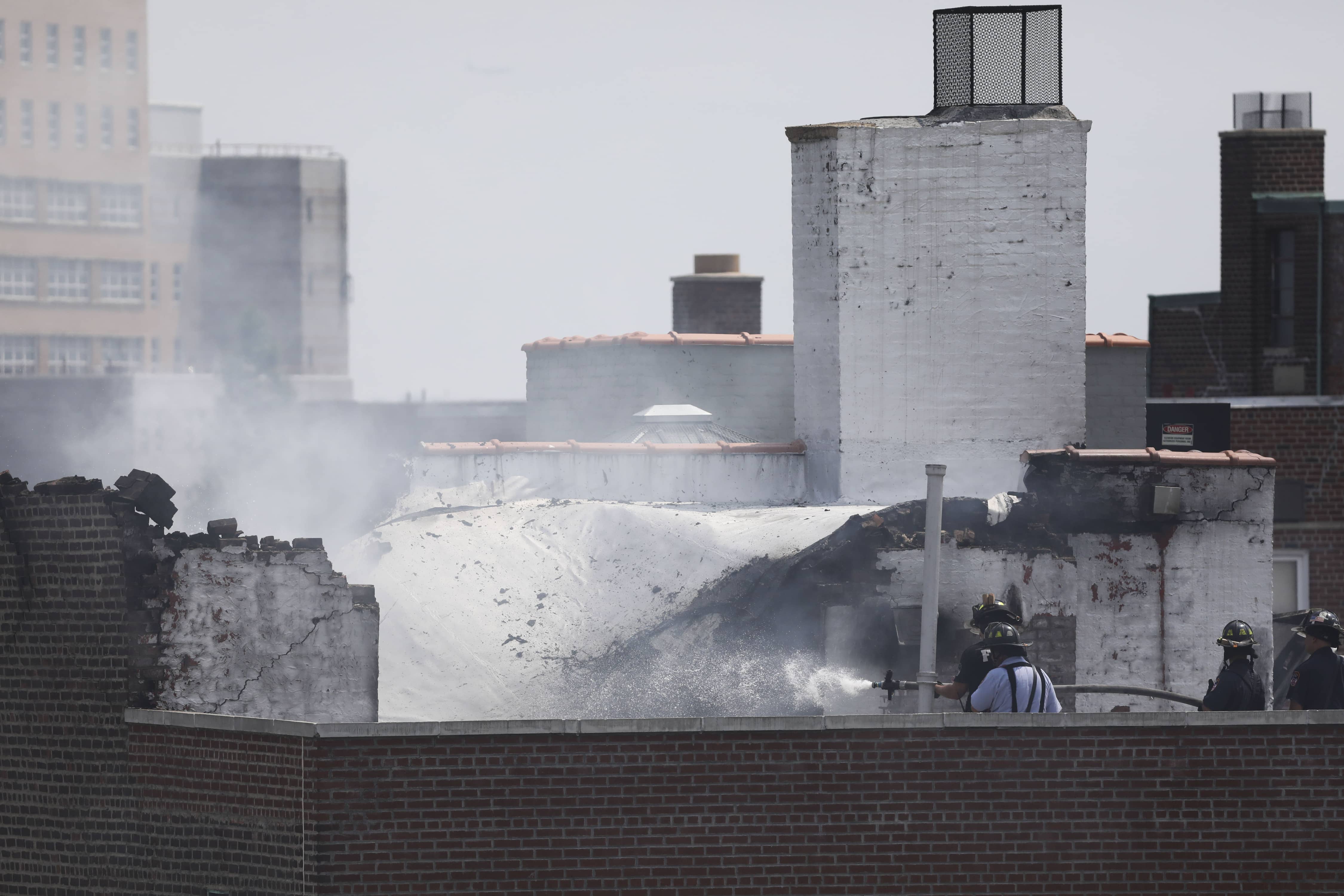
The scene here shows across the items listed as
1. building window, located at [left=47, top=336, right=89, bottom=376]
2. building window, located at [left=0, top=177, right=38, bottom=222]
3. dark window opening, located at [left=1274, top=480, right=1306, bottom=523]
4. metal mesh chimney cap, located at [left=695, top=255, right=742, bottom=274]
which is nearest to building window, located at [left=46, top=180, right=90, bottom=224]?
building window, located at [left=0, top=177, right=38, bottom=222]

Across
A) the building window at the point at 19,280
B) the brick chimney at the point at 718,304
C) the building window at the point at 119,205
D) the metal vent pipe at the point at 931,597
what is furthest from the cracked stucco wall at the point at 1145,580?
the building window at the point at 119,205

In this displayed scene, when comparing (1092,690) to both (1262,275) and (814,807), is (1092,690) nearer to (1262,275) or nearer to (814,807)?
(814,807)

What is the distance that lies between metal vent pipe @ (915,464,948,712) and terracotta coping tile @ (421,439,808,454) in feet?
23.2

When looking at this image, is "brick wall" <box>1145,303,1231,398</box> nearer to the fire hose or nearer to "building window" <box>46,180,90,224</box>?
the fire hose

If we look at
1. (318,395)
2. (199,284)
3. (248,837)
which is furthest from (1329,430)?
(199,284)

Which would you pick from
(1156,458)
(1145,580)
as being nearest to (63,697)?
(1145,580)

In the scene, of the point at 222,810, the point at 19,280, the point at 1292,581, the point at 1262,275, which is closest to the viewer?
the point at 222,810

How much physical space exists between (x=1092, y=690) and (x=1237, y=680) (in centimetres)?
202

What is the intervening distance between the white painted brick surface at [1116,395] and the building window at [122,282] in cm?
7879

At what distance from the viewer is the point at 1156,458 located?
1549 centimetres

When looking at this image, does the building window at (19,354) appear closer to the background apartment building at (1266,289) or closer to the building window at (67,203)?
the building window at (67,203)

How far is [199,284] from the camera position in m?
96.0

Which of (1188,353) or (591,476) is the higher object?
(1188,353)

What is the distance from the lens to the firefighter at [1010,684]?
11156 mm
